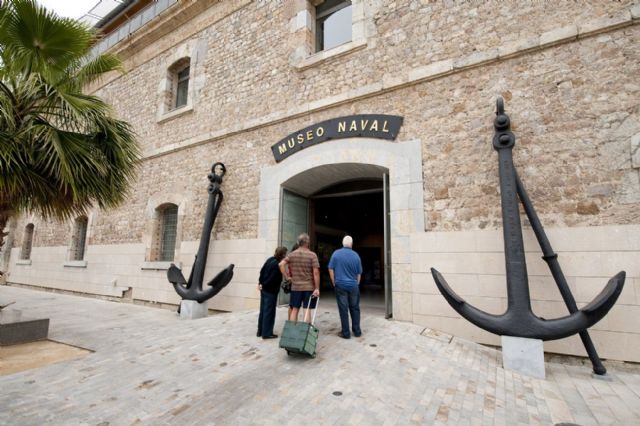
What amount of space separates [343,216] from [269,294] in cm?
731

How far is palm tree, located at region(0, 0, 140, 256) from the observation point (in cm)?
400

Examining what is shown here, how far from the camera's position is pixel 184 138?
834 centimetres

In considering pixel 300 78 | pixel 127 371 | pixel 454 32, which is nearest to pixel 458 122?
pixel 454 32

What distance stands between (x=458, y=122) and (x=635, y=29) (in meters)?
2.28

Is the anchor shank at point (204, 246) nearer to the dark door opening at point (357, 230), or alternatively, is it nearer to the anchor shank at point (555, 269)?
the dark door opening at point (357, 230)

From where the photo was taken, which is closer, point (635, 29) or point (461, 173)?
point (635, 29)

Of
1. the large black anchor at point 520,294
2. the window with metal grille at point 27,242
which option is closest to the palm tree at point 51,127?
the large black anchor at point 520,294

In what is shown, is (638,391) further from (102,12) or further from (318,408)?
(102,12)

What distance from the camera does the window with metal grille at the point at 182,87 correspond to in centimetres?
935

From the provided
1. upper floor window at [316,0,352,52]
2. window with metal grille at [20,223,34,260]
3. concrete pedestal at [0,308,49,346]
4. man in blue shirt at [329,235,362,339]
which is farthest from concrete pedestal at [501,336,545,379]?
window with metal grille at [20,223,34,260]

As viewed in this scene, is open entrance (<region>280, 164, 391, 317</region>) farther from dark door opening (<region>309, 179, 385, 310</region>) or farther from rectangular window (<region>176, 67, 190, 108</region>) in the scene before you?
rectangular window (<region>176, 67, 190, 108</region>)

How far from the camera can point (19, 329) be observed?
454cm

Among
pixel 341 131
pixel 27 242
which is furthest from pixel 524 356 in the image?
pixel 27 242

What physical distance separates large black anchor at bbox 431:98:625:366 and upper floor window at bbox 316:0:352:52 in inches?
161
